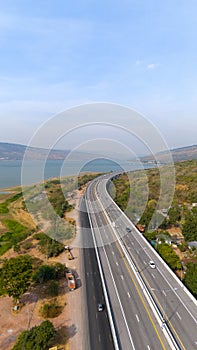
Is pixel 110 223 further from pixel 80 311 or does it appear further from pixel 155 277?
pixel 80 311

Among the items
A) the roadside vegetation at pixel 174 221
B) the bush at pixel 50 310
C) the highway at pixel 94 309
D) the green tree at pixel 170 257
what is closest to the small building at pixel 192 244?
the roadside vegetation at pixel 174 221

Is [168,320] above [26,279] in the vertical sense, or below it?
below

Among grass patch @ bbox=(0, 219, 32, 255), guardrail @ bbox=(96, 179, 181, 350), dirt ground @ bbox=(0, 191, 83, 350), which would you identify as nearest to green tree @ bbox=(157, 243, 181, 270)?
guardrail @ bbox=(96, 179, 181, 350)

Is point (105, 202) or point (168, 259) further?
point (105, 202)

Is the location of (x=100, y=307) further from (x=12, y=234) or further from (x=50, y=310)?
(x=12, y=234)

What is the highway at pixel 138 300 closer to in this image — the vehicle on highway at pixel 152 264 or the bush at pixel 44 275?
the vehicle on highway at pixel 152 264

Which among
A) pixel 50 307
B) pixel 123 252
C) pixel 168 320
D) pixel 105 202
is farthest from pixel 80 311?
pixel 105 202

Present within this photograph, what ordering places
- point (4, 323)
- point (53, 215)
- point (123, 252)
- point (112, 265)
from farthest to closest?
point (53, 215), point (123, 252), point (112, 265), point (4, 323)

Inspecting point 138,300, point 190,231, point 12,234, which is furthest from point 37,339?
point 12,234
